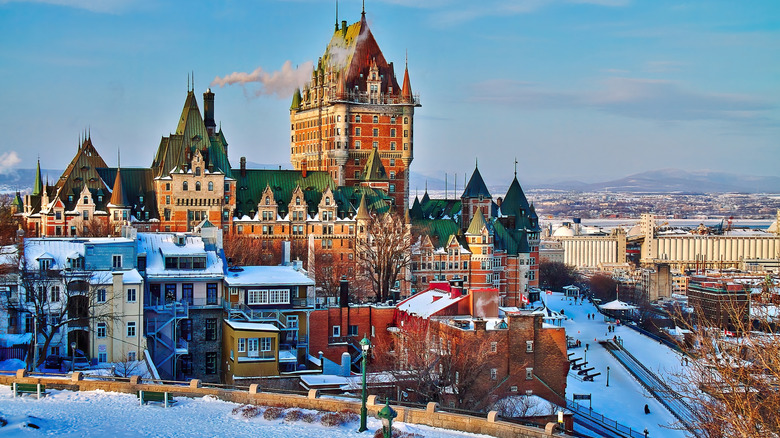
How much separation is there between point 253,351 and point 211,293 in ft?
22.1

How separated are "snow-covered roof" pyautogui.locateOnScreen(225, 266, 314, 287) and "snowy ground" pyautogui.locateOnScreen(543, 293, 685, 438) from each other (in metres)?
20.2

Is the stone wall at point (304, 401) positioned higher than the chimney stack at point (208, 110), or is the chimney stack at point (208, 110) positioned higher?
the chimney stack at point (208, 110)

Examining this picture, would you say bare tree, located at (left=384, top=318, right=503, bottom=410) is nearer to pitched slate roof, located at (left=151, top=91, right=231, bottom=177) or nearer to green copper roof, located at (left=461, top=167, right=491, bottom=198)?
pitched slate roof, located at (left=151, top=91, right=231, bottom=177)

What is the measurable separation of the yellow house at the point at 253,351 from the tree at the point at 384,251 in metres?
39.5

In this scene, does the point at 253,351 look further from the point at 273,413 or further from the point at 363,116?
the point at 363,116

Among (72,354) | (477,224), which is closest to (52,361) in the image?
(72,354)

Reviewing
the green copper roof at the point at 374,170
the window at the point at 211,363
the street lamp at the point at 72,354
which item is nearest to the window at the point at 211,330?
the window at the point at 211,363

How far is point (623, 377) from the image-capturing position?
9088 centimetres

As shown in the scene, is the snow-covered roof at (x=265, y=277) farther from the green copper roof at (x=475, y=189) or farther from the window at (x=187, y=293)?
the green copper roof at (x=475, y=189)

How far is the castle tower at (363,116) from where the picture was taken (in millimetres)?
129625

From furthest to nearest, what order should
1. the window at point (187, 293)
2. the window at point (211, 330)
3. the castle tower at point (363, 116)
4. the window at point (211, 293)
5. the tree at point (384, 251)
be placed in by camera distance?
the castle tower at point (363, 116) → the tree at point (384, 251) → the window at point (211, 293) → the window at point (187, 293) → the window at point (211, 330)

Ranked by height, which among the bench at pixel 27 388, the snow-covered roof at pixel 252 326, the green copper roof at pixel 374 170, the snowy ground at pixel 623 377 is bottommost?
the snowy ground at pixel 623 377

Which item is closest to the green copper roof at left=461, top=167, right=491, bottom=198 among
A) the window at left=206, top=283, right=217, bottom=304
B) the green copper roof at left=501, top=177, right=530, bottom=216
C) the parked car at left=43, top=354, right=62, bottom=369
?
the green copper roof at left=501, top=177, right=530, bottom=216

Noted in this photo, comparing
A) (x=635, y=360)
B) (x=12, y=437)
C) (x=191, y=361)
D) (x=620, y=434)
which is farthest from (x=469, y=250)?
(x=12, y=437)
